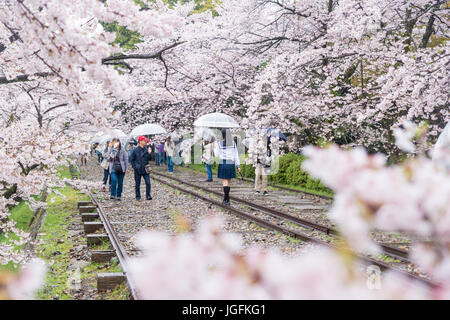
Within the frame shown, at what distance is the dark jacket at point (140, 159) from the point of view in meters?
14.1

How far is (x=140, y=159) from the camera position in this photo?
14.2 meters

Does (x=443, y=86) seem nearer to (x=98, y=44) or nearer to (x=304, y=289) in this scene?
(x=98, y=44)

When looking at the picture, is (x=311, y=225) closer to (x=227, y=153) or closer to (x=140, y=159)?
(x=227, y=153)

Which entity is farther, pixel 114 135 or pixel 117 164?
pixel 117 164

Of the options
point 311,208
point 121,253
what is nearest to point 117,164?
point 311,208

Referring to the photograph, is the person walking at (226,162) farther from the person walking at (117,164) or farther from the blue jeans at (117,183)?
the blue jeans at (117,183)

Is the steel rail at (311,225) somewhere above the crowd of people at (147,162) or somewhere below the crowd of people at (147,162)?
below

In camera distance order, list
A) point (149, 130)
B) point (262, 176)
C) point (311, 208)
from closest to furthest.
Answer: point (311, 208) → point (262, 176) → point (149, 130)

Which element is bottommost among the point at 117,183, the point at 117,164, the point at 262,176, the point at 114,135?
the point at 117,183

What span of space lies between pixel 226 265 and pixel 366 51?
13.9 meters

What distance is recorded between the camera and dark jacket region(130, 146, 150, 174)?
1415 cm

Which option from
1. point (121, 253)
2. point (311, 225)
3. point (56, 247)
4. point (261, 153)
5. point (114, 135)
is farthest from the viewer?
point (261, 153)

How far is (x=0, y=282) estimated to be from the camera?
1.15m

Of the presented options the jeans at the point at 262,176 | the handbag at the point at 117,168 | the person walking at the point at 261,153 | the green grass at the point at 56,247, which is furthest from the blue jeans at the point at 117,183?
the jeans at the point at 262,176
